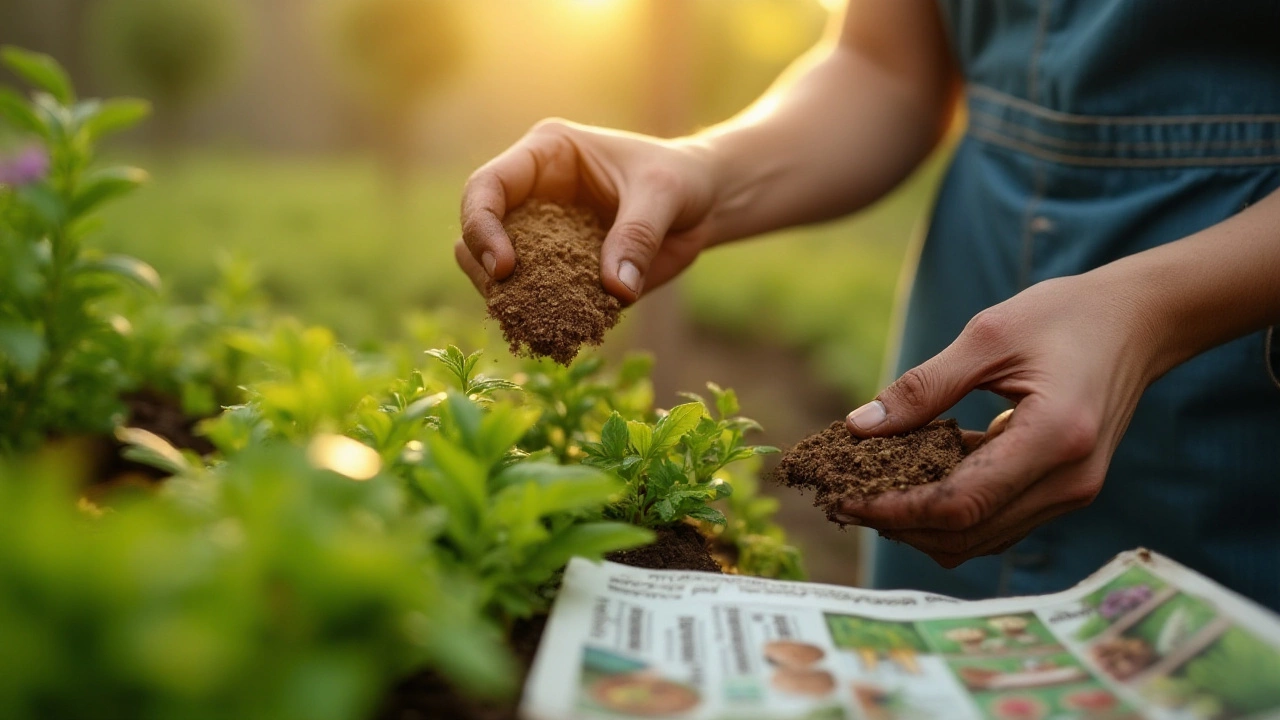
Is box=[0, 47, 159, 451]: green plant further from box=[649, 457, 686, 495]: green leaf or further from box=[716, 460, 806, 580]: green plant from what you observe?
box=[716, 460, 806, 580]: green plant

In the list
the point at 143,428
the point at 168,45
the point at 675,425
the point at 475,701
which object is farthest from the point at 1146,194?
the point at 168,45

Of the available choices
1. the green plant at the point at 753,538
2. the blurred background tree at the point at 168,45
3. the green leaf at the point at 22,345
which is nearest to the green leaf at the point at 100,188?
the green leaf at the point at 22,345

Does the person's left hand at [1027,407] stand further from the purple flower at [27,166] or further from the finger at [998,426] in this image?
the purple flower at [27,166]

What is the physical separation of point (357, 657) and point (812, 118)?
1900 mm

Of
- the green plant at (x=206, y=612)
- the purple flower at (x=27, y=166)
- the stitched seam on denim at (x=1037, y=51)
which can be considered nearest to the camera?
the green plant at (x=206, y=612)

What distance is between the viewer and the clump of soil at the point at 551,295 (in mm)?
1566

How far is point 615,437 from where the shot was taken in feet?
4.47

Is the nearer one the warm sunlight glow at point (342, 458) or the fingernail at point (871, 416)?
the warm sunlight glow at point (342, 458)

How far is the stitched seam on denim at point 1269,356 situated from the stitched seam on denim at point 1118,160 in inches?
13.6

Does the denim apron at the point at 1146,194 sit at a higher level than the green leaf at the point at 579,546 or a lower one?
higher

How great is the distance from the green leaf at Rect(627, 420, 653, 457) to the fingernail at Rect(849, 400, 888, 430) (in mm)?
351

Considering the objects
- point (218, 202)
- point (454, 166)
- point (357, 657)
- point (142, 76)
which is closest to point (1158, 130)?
point (357, 657)

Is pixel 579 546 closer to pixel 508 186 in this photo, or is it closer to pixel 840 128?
pixel 508 186

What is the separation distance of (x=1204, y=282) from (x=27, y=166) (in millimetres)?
2100
